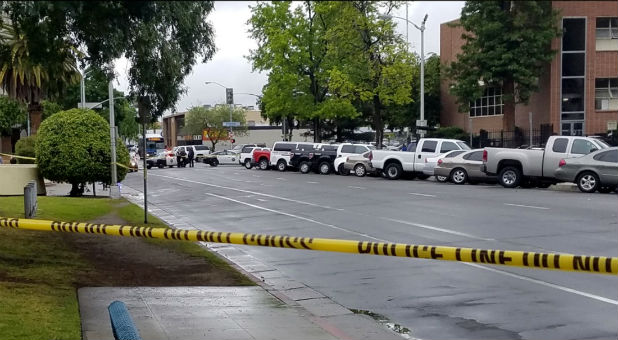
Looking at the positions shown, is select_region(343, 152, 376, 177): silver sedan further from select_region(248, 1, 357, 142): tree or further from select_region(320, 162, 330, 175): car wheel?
select_region(248, 1, 357, 142): tree

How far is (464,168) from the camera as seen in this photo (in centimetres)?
2900

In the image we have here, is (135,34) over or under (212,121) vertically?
under

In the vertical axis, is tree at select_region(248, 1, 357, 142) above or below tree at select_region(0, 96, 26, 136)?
below

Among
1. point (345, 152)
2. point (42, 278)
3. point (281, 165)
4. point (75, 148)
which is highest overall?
point (75, 148)

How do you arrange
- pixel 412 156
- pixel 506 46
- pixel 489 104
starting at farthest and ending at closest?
1. pixel 412 156
2. pixel 489 104
3. pixel 506 46

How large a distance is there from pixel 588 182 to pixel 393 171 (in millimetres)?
11269

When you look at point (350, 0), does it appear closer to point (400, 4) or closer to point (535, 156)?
point (400, 4)

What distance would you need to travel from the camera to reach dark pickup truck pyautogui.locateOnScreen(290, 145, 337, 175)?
39688mm

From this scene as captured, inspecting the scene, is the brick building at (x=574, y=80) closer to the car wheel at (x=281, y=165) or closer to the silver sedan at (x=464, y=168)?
the silver sedan at (x=464, y=168)

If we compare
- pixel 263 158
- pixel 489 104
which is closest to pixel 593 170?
pixel 489 104

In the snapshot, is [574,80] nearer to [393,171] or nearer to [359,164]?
[393,171]

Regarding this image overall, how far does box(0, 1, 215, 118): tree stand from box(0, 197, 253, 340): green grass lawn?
274 cm

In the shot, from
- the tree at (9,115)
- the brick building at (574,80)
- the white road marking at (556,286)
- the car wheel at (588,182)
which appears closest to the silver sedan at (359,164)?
the brick building at (574,80)

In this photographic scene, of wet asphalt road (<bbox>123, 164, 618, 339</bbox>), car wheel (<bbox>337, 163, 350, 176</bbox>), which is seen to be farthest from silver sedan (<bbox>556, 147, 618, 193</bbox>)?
car wheel (<bbox>337, 163, 350, 176</bbox>)
